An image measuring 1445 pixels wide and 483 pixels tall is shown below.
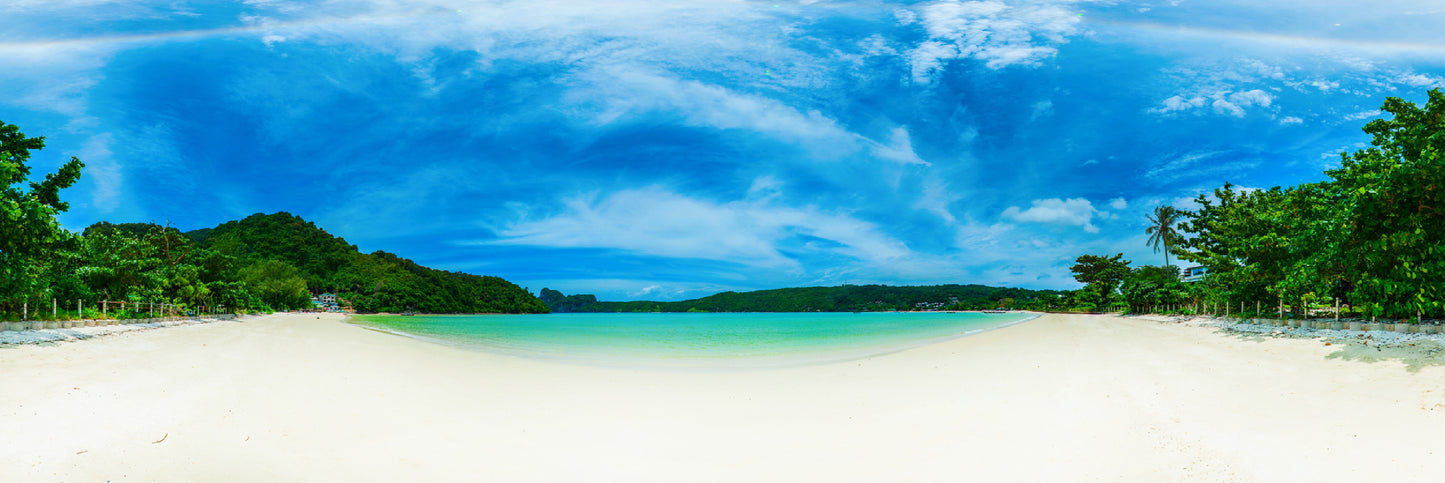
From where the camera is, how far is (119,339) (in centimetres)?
1741

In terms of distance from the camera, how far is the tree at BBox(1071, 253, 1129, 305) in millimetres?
66875

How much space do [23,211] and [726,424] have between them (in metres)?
16.9

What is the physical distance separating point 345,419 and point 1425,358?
15.5 m

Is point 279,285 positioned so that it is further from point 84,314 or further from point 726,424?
point 726,424

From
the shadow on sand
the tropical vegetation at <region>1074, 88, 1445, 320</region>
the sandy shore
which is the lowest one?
the sandy shore

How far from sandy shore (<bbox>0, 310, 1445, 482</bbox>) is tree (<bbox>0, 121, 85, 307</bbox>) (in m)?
3.98

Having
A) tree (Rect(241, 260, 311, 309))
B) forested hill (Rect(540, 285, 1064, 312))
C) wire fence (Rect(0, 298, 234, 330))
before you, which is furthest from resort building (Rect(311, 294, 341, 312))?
forested hill (Rect(540, 285, 1064, 312))

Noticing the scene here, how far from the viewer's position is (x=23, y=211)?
1320 centimetres

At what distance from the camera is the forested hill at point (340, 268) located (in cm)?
9494

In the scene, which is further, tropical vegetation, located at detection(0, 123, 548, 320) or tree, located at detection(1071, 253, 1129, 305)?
tree, located at detection(1071, 253, 1129, 305)

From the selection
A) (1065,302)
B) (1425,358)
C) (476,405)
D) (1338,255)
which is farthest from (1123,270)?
(476,405)

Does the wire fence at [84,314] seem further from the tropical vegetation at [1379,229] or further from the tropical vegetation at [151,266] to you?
the tropical vegetation at [1379,229]

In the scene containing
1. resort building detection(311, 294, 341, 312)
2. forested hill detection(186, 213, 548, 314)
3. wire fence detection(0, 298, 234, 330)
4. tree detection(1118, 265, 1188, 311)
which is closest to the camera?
wire fence detection(0, 298, 234, 330)

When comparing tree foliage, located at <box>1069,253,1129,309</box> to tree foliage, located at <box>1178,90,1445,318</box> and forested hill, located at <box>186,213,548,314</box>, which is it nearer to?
tree foliage, located at <box>1178,90,1445,318</box>
